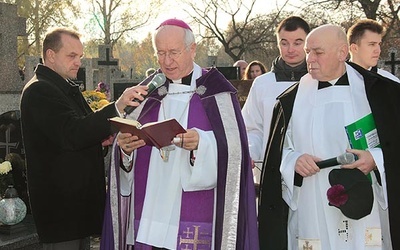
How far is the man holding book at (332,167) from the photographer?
11.1 feet

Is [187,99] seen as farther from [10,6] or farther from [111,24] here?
[111,24]

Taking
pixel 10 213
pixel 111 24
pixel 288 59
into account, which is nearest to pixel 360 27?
pixel 288 59

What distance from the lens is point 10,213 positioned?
4695 millimetres

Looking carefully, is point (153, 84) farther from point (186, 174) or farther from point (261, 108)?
point (261, 108)

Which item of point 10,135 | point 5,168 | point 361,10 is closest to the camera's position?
point 5,168

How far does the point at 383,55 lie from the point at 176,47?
23.4 metres

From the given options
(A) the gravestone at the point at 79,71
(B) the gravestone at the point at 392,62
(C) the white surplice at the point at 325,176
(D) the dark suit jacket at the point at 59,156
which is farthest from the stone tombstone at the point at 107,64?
(C) the white surplice at the point at 325,176

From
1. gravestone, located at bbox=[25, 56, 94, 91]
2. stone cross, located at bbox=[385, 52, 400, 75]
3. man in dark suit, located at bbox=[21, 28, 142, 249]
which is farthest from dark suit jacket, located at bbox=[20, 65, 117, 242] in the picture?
stone cross, located at bbox=[385, 52, 400, 75]

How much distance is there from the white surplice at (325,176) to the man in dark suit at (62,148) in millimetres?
1152

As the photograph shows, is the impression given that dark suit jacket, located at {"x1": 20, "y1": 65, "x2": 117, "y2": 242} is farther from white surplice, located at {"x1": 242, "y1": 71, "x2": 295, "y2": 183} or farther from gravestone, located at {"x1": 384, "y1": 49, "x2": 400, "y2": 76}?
gravestone, located at {"x1": 384, "y1": 49, "x2": 400, "y2": 76}

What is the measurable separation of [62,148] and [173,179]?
0.78m

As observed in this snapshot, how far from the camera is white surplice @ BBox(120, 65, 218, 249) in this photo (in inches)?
133

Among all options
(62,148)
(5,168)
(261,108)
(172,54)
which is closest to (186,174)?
(172,54)

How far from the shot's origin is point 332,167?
354cm
